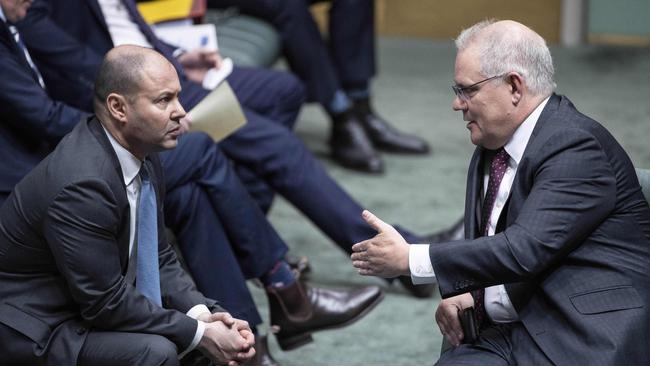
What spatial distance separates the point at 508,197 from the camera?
2.28m

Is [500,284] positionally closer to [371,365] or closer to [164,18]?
[371,365]

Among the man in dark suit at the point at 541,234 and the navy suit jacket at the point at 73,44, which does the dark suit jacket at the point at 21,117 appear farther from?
the man in dark suit at the point at 541,234

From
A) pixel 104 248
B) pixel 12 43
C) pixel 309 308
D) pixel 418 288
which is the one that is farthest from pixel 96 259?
pixel 418 288

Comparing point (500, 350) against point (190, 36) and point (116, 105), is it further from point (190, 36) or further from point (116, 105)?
point (190, 36)

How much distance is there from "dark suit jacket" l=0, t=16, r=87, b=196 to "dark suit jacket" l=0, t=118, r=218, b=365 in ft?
1.70

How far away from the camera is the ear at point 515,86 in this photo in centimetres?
227

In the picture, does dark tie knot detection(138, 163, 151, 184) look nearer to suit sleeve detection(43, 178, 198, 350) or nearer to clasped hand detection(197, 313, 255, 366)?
suit sleeve detection(43, 178, 198, 350)

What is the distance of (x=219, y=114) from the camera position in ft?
10.7

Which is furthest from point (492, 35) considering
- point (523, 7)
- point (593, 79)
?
point (523, 7)

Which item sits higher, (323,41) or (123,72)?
(123,72)

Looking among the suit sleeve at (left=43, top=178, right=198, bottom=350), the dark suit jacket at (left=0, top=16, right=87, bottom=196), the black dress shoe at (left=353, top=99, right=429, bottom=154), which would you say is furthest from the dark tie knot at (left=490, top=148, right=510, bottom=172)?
the black dress shoe at (left=353, top=99, right=429, bottom=154)

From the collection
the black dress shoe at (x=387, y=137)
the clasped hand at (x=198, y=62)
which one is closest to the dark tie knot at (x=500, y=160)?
the clasped hand at (x=198, y=62)

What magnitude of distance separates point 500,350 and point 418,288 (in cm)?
111

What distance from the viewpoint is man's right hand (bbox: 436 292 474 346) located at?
8.08 feet
